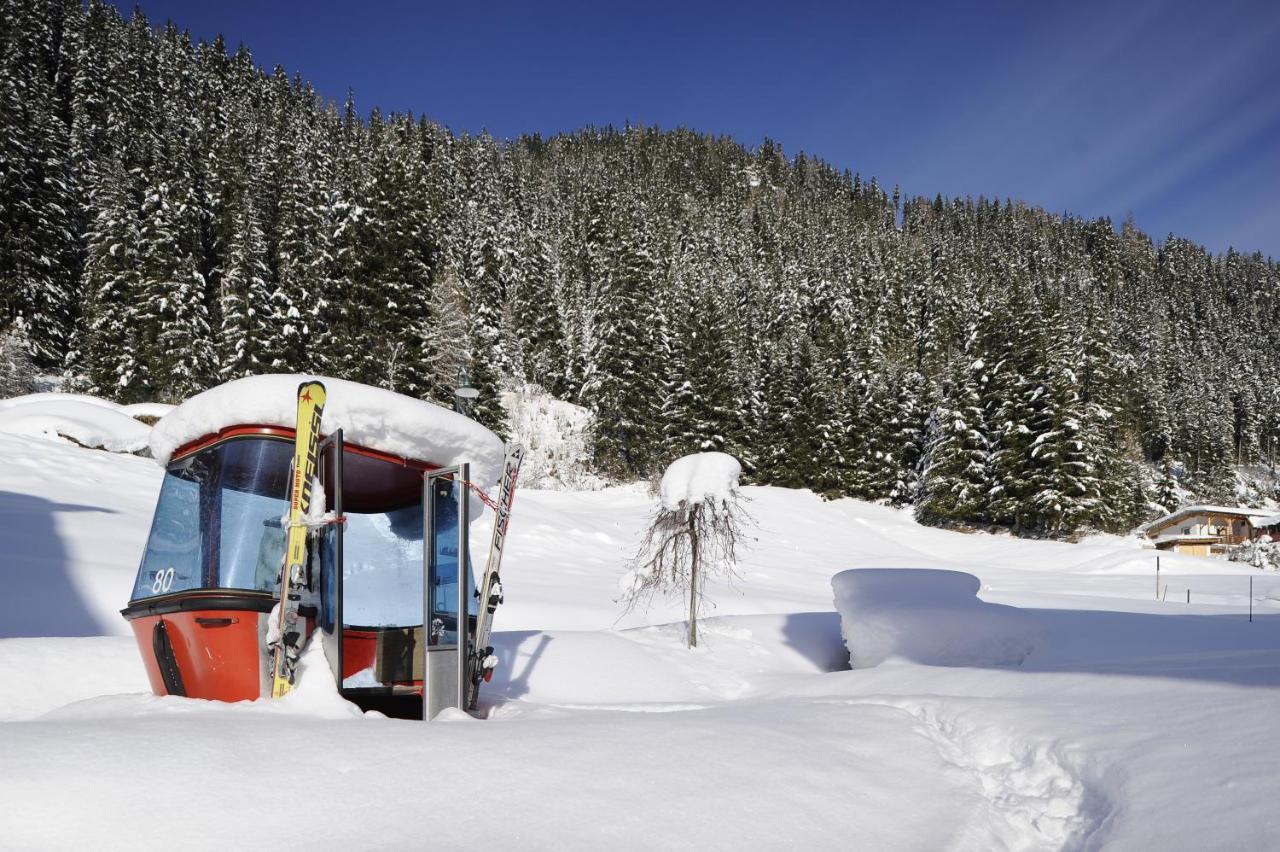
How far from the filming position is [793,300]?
64.6m

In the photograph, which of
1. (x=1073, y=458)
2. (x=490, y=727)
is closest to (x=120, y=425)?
(x=490, y=727)

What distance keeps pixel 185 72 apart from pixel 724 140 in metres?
118

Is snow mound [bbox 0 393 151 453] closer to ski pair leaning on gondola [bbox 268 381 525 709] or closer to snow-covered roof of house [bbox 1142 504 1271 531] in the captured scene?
ski pair leaning on gondola [bbox 268 381 525 709]

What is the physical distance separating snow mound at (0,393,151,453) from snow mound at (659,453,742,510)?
1638 centimetres

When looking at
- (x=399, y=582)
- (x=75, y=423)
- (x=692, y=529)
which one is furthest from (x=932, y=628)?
(x=75, y=423)

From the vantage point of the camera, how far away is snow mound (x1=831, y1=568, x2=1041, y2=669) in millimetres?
10930


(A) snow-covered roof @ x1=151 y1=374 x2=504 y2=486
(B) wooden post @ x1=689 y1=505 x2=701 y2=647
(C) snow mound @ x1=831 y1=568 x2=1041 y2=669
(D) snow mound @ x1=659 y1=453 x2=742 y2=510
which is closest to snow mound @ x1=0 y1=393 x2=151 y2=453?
(D) snow mound @ x1=659 y1=453 x2=742 y2=510

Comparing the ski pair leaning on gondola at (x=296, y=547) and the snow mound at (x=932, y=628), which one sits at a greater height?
the ski pair leaning on gondola at (x=296, y=547)

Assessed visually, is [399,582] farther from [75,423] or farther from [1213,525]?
[1213,525]

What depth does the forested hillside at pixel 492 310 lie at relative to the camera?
107 feet

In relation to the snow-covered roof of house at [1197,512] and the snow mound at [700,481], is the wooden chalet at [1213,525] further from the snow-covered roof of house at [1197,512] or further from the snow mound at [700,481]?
the snow mound at [700,481]

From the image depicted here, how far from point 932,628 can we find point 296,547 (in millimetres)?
9140

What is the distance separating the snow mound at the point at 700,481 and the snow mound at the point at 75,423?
53.7 feet

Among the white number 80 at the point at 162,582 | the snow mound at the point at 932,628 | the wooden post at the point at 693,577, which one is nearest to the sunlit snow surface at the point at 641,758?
the snow mound at the point at 932,628
